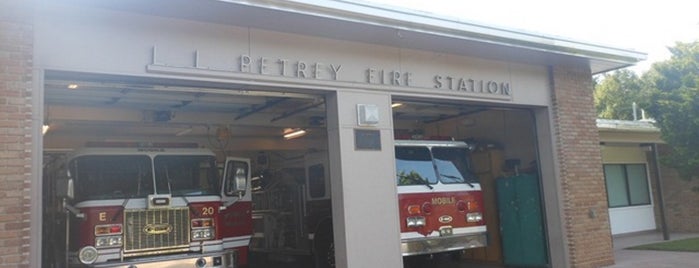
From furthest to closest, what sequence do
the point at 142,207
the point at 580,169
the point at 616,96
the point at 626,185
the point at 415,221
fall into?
the point at 616,96 < the point at 626,185 < the point at 580,169 < the point at 415,221 < the point at 142,207

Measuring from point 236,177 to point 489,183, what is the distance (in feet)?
19.5

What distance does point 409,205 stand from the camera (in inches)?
416

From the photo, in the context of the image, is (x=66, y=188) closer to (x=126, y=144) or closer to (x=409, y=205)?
(x=126, y=144)

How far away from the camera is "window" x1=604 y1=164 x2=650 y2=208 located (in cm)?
1902

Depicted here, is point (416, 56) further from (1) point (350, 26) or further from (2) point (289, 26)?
(2) point (289, 26)

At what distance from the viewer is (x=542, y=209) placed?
11.9 meters

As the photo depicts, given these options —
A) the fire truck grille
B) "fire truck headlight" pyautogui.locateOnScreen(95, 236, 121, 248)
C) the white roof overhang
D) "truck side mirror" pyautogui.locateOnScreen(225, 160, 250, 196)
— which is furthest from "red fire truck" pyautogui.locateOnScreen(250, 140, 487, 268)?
"fire truck headlight" pyautogui.locateOnScreen(95, 236, 121, 248)

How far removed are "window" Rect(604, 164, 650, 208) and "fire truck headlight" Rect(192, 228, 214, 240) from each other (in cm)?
1367

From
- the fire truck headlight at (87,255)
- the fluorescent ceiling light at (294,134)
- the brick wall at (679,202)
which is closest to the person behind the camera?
the fire truck headlight at (87,255)

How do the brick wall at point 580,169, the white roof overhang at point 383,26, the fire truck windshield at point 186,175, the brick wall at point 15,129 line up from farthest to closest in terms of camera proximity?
the brick wall at point 580,169, the fire truck windshield at point 186,175, the white roof overhang at point 383,26, the brick wall at point 15,129

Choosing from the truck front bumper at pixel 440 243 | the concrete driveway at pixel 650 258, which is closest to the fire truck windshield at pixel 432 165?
the truck front bumper at pixel 440 243

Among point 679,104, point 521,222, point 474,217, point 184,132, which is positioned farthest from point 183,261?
point 679,104

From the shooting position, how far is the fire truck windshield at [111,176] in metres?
9.12

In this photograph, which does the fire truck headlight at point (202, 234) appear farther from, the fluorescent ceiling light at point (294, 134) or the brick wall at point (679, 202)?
the brick wall at point (679, 202)
